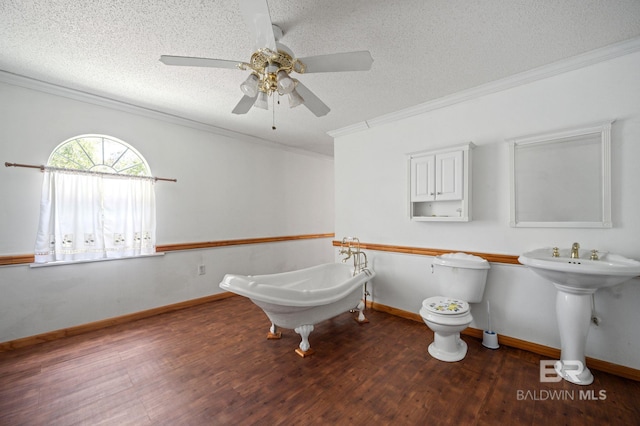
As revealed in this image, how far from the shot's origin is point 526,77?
2191mm

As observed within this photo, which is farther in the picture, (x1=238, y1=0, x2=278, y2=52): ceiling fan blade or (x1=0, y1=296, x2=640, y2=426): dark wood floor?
(x1=0, y1=296, x2=640, y2=426): dark wood floor

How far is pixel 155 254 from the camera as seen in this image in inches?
122

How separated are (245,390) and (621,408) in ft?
7.71

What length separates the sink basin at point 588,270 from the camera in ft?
4.97

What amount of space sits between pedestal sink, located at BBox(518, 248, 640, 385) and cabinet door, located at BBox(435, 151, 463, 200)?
0.85 metres

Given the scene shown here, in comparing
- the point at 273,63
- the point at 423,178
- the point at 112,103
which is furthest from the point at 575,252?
the point at 112,103

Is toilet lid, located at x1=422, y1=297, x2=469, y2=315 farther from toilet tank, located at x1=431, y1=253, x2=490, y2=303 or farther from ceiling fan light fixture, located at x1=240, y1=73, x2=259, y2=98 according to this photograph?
ceiling fan light fixture, located at x1=240, y1=73, x2=259, y2=98

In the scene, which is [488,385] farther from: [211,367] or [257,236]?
[257,236]

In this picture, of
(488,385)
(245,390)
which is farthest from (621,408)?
(245,390)

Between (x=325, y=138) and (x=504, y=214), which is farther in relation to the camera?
(x=325, y=138)

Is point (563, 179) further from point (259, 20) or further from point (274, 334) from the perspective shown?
point (274, 334)

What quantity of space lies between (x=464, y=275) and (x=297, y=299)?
1.53m

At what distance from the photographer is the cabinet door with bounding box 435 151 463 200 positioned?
2465 mm

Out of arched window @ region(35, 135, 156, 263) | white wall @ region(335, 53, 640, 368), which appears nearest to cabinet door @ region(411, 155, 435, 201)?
white wall @ region(335, 53, 640, 368)
